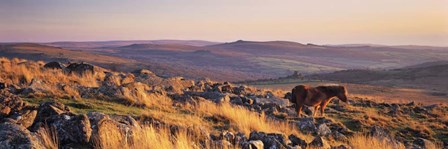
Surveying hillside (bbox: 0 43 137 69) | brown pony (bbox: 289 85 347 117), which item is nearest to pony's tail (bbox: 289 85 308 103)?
brown pony (bbox: 289 85 347 117)

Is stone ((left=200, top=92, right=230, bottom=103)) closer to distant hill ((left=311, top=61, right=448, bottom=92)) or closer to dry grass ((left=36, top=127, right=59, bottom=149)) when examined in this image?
dry grass ((left=36, top=127, right=59, bottom=149))

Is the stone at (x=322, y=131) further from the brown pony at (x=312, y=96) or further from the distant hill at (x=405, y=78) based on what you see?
the distant hill at (x=405, y=78)

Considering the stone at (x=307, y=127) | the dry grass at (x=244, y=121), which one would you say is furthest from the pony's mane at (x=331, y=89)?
the dry grass at (x=244, y=121)

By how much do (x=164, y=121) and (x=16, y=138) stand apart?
3.27 metres

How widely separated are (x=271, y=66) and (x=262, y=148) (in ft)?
478

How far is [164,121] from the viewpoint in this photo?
7355 millimetres

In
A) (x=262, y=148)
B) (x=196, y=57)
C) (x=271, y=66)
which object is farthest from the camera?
(x=196, y=57)

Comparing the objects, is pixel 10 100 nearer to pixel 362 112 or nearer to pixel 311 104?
pixel 311 104

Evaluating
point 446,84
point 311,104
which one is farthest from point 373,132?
point 446,84

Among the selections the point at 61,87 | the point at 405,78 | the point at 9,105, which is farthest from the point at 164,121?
the point at 405,78

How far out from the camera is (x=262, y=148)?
5.81 metres

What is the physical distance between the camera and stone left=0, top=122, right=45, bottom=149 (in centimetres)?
418

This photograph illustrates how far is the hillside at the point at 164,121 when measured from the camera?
207 inches

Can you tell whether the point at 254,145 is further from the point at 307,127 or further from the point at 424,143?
the point at 424,143
